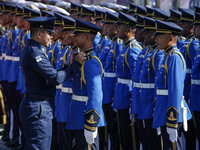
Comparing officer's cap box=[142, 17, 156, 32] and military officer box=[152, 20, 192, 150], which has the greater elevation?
officer's cap box=[142, 17, 156, 32]

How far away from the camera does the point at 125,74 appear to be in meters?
5.74

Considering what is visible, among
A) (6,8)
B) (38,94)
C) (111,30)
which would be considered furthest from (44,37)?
(6,8)

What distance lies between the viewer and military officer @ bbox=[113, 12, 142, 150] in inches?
224

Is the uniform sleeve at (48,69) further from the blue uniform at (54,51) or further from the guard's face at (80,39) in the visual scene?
the blue uniform at (54,51)

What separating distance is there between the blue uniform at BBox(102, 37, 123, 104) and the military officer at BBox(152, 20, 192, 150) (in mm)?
1800

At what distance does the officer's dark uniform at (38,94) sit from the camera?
4.10 metres

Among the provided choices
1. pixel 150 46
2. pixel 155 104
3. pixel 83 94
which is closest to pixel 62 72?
pixel 83 94

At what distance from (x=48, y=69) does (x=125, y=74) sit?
1.87m

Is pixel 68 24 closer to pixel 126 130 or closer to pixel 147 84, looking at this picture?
pixel 147 84

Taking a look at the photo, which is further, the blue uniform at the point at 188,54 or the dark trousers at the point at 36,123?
the blue uniform at the point at 188,54

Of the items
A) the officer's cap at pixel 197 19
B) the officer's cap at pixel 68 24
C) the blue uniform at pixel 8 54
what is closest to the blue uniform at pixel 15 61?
the blue uniform at pixel 8 54

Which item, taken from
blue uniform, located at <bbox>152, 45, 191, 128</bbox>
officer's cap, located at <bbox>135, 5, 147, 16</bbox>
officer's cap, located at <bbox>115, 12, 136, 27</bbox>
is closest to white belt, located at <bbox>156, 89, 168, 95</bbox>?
blue uniform, located at <bbox>152, 45, 191, 128</bbox>

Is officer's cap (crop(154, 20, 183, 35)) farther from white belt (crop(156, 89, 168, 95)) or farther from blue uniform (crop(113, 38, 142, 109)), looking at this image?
blue uniform (crop(113, 38, 142, 109))

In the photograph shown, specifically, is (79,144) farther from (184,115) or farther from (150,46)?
(150,46)
